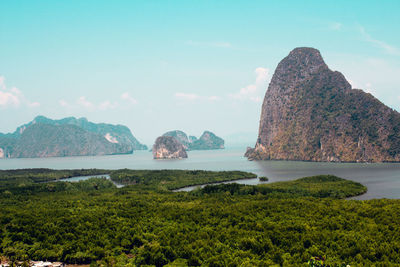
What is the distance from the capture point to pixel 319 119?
452 feet

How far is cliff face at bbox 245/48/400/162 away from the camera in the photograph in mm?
117000

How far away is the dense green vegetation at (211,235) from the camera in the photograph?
1830cm

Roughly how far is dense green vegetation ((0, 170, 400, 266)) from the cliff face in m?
94.1

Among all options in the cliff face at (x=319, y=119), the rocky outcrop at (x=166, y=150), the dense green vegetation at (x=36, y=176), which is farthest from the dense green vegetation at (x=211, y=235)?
the rocky outcrop at (x=166, y=150)

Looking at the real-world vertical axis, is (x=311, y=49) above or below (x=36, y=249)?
above

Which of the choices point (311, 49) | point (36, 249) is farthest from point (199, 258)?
point (311, 49)

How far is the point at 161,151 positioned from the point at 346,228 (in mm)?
172604

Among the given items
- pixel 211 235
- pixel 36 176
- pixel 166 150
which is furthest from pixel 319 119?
pixel 211 235

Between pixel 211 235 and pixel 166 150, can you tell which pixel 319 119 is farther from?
pixel 211 235

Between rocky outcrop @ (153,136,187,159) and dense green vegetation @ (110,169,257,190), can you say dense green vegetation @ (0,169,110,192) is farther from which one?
rocky outcrop @ (153,136,187,159)

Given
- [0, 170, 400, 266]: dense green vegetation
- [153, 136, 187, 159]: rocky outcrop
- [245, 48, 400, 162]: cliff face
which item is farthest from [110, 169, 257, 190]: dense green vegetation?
[153, 136, 187, 159]: rocky outcrop

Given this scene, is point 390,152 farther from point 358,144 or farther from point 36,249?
point 36,249

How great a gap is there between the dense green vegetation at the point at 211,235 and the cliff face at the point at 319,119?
94.1 meters

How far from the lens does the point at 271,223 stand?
80.3 feet
